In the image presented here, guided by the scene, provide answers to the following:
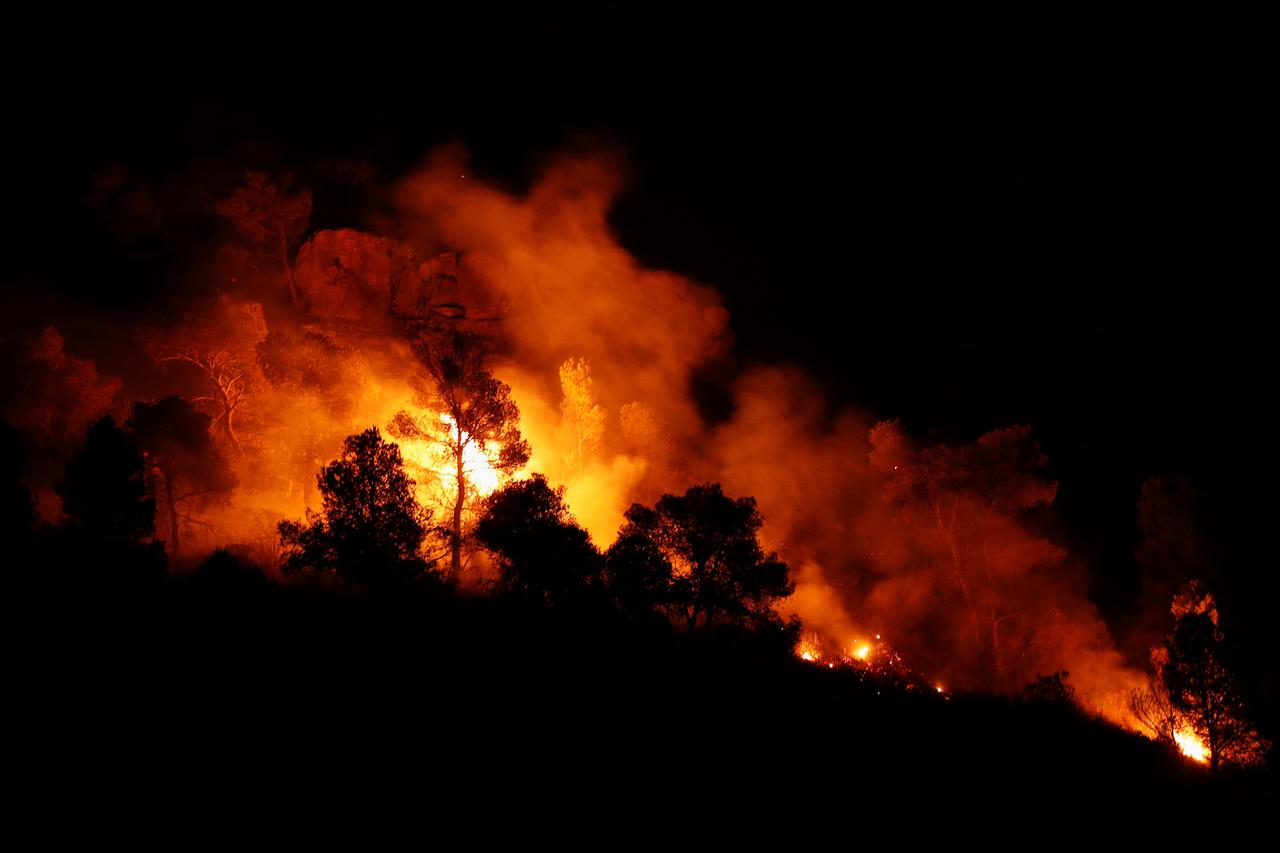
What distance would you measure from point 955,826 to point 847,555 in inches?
1386

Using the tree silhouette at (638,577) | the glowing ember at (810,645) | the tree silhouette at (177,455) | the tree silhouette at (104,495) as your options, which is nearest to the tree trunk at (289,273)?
the tree silhouette at (177,455)

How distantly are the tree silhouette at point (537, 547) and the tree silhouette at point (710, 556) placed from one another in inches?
48.1

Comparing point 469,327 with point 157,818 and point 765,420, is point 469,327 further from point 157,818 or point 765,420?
point 157,818

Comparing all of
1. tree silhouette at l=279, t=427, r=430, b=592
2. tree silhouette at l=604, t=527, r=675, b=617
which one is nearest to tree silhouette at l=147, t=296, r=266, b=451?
tree silhouette at l=279, t=427, r=430, b=592

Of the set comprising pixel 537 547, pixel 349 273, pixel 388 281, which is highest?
pixel 388 281

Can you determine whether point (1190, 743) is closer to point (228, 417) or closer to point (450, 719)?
point (450, 719)

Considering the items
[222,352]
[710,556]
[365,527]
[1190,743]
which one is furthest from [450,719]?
[1190,743]

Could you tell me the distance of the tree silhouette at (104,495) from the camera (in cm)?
1612

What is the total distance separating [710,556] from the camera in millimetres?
19047

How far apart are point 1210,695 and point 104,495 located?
3191 centimetres

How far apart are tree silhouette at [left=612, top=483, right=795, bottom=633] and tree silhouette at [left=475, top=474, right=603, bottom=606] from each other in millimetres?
1222

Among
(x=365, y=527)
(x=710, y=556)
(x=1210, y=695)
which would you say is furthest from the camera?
(x=1210, y=695)

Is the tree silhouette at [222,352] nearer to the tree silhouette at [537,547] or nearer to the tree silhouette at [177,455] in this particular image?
the tree silhouette at [177,455]

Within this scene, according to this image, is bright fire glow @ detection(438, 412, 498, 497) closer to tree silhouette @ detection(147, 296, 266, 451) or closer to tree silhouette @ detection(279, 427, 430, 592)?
tree silhouette @ detection(279, 427, 430, 592)
